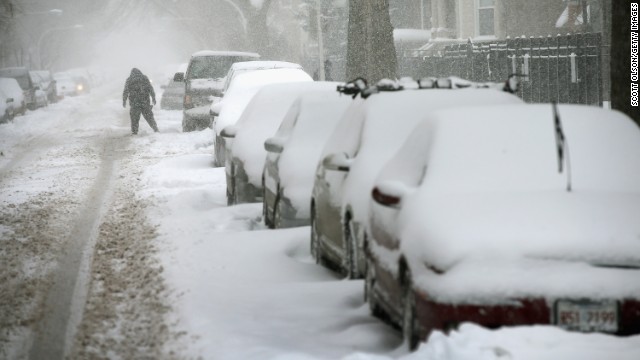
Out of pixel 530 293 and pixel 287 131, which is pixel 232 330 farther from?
pixel 287 131

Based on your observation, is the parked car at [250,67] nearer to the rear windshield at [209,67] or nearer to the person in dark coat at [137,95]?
the rear windshield at [209,67]

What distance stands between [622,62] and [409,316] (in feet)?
18.2

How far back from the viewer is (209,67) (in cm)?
3117

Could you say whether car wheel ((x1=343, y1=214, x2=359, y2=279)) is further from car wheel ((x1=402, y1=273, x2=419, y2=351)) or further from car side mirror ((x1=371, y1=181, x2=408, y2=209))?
car wheel ((x1=402, y1=273, x2=419, y2=351))

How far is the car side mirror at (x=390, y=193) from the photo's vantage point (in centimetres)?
717

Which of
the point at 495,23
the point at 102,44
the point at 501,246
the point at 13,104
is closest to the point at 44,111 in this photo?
the point at 13,104

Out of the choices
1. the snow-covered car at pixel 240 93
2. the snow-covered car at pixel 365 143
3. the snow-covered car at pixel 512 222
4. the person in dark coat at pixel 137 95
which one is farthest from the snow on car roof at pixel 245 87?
the snow-covered car at pixel 512 222

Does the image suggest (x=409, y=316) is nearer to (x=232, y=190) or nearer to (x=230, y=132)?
(x=232, y=190)

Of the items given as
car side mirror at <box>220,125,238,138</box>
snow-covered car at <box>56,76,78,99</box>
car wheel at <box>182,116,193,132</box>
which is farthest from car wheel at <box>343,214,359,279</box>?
snow-covered car at <box>56,76,78,99</box>

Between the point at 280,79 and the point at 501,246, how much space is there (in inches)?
587

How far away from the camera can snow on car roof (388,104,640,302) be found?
21.0ft

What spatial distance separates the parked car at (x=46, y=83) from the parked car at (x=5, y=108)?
1505cm

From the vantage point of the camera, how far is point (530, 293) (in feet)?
21.0

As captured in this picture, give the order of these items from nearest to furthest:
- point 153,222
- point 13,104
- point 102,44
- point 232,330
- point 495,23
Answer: point 232,330
point 153,222
point 495,23
point 13,104
point 102,44
